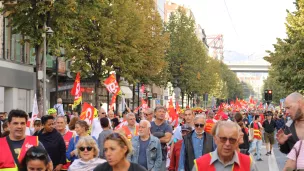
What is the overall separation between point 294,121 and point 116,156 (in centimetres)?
263

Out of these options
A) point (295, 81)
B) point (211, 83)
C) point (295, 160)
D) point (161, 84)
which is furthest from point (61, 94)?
point (295, 160)

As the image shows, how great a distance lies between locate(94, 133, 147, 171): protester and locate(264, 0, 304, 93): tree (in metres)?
33.0

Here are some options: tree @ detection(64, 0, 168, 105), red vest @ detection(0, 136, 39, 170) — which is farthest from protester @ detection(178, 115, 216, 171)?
tree @ detection(64, 0, 168, 105)

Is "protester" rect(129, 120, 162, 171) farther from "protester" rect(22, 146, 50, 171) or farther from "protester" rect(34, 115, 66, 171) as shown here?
"protester" rect(22, 146, 50, 171)

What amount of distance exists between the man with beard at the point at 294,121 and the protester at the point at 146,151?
3.38 metres

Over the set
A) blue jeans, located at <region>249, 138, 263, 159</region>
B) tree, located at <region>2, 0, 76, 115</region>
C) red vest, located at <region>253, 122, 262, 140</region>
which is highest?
tree, located at <region>2, 0, 76, 115</region>

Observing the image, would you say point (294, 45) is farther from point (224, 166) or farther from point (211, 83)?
point (211, 83)

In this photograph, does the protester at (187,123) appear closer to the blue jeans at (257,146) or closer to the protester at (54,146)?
the protester at (54,146)

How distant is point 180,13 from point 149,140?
60878mm

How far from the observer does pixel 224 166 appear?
5027 millimetres

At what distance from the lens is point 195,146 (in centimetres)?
962

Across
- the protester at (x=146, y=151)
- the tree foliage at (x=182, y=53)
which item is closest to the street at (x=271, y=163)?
the protester at (x=146, y=151)

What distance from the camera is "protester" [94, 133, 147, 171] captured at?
5652 mm

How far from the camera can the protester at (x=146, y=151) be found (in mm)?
10594
